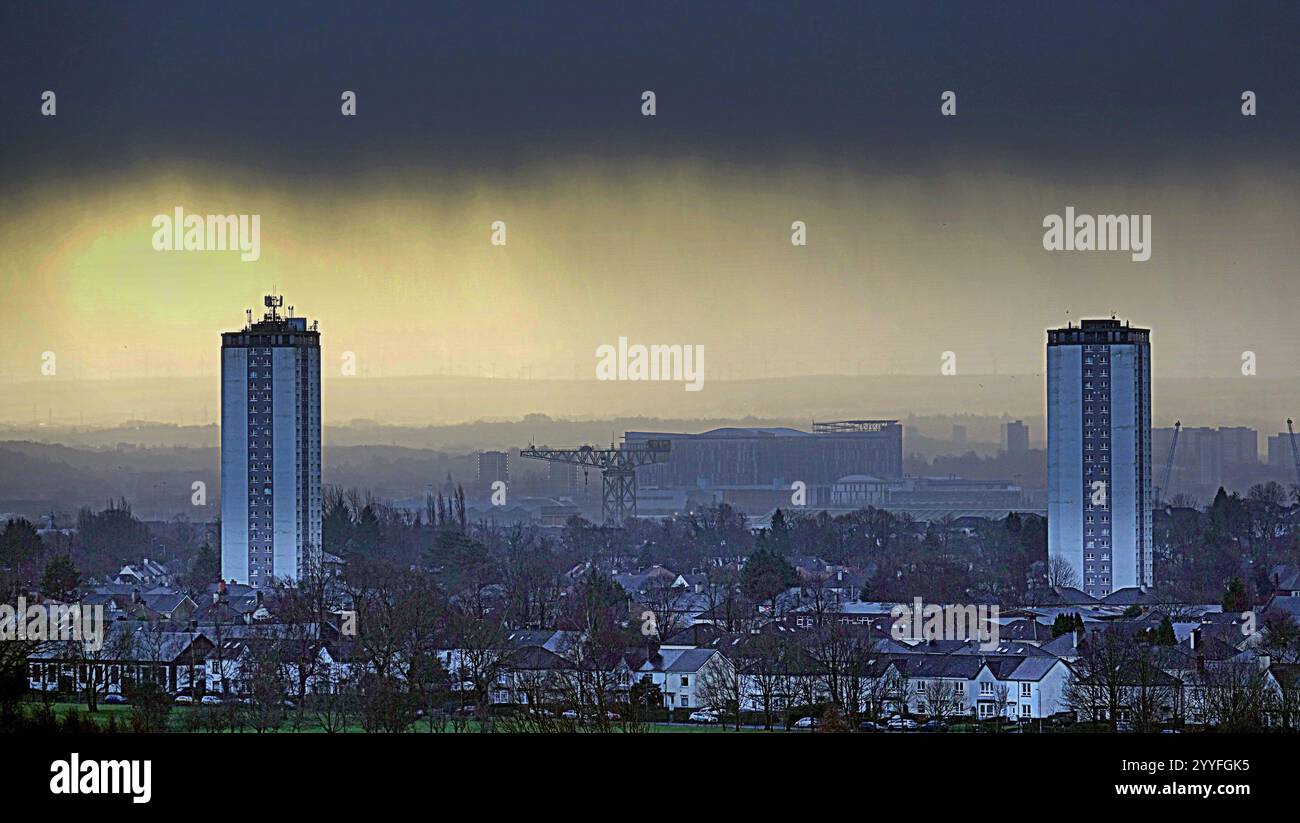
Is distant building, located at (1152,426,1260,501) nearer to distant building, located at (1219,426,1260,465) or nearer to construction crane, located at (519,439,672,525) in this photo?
distant building, located at (1219,426,1260,465)

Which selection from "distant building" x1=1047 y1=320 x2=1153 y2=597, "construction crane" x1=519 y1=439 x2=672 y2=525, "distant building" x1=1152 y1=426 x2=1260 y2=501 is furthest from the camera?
"construction crane" x1=519 y1=439 x2=672 y2=525

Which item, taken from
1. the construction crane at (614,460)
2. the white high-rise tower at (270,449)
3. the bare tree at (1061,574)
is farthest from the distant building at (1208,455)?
the white high-rise tower at (270,449)

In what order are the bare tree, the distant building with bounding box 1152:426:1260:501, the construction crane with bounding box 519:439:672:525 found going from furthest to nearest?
the construction crane with bounding box 519:439:672:525 → the distant building with bounding box 1152:426:1260:501 → the bare tree

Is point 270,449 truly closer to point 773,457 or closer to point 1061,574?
point 773,457

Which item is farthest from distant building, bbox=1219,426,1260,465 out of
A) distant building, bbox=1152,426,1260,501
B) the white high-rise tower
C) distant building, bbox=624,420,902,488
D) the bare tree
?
the white high-rise tower
